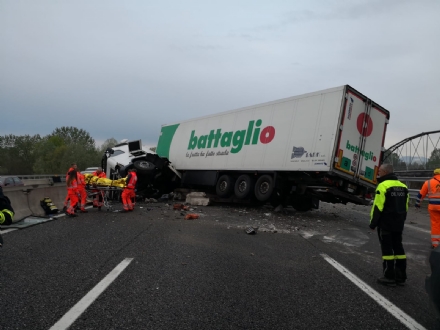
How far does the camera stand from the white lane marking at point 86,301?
3.26 metres

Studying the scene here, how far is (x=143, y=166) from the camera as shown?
51.4 ft

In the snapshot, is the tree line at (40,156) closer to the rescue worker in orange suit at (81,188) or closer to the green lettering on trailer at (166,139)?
the green lettering on trailer at (166,139)

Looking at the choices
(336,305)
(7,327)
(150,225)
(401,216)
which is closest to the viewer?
(7,327)

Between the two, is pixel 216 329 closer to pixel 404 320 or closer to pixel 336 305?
pixel 336 305

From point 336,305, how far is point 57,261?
387cm

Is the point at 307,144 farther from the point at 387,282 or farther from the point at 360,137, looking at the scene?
the point at 387,282

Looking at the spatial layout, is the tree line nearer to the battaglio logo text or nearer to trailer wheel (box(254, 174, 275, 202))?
the battaglio logo text

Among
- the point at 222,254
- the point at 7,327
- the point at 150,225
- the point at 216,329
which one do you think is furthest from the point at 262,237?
the point at 7,327

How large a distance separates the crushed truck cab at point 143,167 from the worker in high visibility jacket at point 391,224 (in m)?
12.0

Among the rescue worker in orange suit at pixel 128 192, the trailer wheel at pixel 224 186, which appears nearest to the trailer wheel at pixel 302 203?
the trailer wheel at pixel 224 186

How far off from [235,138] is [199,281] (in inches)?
377

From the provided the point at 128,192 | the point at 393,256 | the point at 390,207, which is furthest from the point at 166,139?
the point at 393,256

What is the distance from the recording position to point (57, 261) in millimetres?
5414

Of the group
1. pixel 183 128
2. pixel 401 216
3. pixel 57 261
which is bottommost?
pixel 57 261
